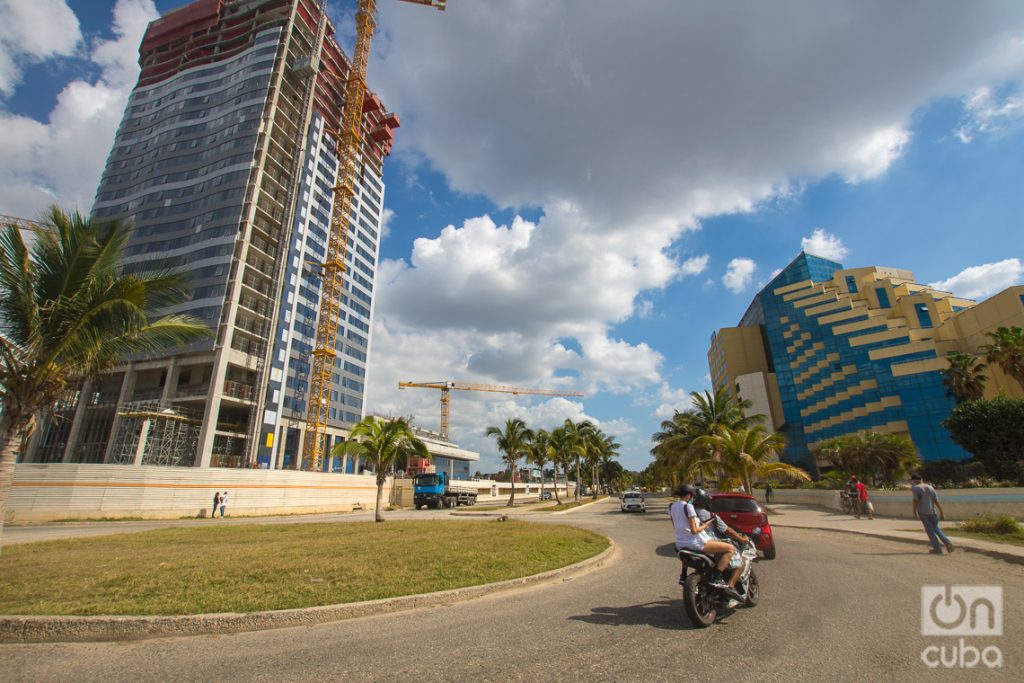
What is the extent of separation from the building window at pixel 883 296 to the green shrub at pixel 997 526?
81.1 m

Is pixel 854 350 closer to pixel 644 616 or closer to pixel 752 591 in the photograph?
pixel 752 591

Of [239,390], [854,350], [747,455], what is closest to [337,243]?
[239,390]

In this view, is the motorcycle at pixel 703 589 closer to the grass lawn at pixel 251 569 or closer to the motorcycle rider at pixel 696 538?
the motorcycle rider at pixel 696 538

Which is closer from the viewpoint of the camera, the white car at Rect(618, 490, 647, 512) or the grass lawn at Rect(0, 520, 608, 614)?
the grass lawn at Rect(0, 520, 608, 614)

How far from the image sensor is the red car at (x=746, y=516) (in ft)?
37.3

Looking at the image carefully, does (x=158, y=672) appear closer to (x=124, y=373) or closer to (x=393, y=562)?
(x=393, y=562)

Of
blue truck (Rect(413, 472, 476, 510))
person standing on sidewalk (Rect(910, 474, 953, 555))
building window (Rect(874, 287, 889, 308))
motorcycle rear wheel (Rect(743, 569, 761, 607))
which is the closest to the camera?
motorcycle rear wheel (Rect(743, 569, 761, 607))

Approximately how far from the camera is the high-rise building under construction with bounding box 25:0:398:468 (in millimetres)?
50906

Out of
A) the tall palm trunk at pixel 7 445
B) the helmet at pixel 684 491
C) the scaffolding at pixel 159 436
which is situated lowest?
the helmet at pixel 684 491

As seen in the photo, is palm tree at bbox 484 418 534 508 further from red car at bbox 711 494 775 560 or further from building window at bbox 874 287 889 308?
building window at bbox 874 287 889 308

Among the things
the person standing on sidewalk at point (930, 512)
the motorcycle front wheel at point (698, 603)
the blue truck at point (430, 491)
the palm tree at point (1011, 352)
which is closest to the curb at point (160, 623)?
the motorcycle front wheel at point (698, 603)

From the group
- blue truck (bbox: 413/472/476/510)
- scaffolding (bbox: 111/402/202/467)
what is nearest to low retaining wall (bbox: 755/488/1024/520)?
blue truck (bbox: 413/472/476/510)

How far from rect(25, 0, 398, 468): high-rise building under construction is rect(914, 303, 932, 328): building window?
288ft

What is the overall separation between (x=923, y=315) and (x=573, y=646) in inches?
3655
